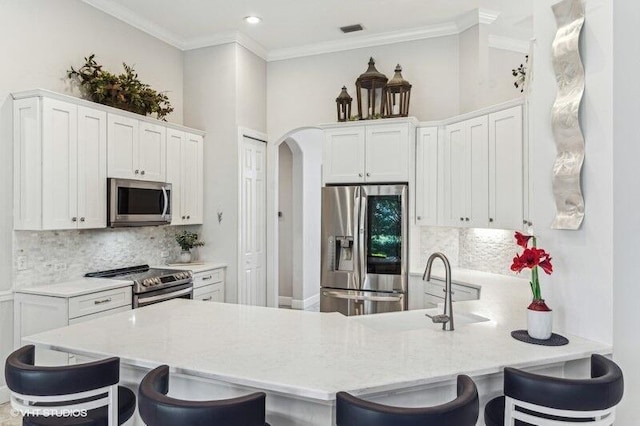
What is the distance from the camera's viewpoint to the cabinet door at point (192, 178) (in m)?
4.81

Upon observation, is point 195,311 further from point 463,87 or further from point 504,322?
point 463,87

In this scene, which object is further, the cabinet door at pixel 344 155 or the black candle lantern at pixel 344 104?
the black candle lantern at pixel 344 104

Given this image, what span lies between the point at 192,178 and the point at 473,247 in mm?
3182

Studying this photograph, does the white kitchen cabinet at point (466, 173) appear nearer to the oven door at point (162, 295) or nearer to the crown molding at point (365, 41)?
the crown molding at point (365, 41)

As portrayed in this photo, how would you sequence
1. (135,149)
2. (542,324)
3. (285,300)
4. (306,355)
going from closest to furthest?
(306,355)
(542,324)
(135,149)
(285,300)

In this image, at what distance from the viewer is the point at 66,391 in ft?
5.08

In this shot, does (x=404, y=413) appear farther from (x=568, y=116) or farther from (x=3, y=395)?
(x=3, y=395)

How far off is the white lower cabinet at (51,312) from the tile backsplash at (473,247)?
3026 mm

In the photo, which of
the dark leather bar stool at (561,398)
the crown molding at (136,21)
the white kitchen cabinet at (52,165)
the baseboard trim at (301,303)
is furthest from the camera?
the baseboard trim at (301,303)

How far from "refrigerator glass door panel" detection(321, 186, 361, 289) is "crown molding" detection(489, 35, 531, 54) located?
2073 mm

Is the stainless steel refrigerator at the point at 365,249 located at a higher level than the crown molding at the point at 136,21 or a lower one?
lower

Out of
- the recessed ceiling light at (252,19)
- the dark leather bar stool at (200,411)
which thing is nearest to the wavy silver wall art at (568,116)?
the dark leather bar stool at (200,411)

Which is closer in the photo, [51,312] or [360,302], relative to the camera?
[51,312]

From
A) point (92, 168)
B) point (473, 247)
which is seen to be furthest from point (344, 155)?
point (92, 168)
